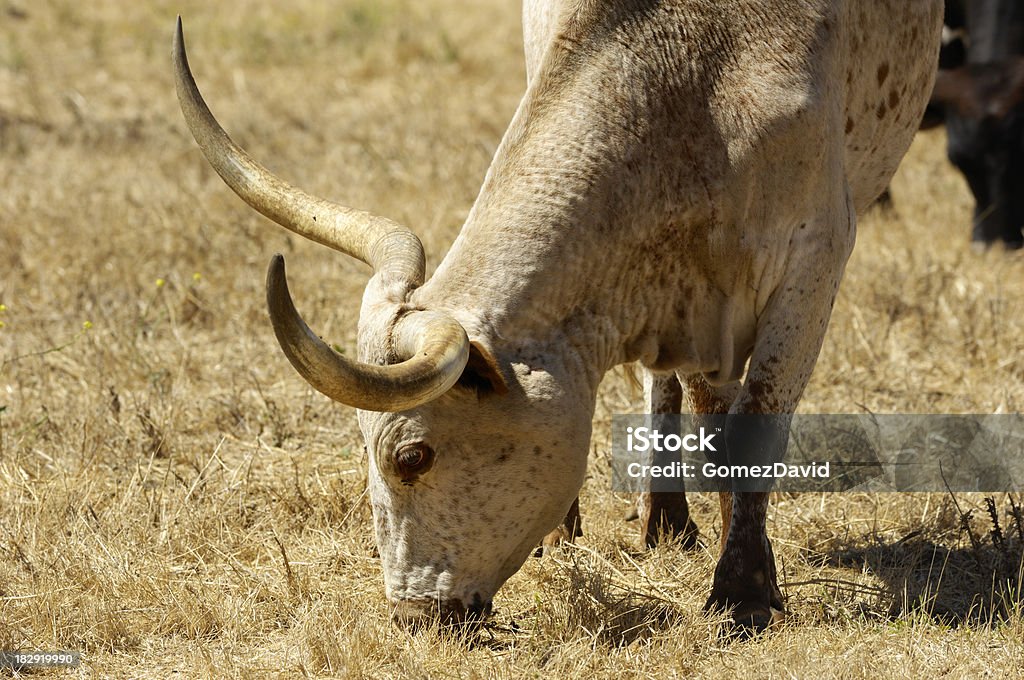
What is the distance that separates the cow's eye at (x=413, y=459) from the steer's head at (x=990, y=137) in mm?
5007

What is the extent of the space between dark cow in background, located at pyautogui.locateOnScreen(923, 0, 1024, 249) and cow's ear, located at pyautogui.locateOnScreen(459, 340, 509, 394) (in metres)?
4.90

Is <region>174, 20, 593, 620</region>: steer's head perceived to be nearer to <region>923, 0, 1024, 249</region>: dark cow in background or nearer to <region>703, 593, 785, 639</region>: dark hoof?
<region>703, 593, 785, 639</region>: dark hoof

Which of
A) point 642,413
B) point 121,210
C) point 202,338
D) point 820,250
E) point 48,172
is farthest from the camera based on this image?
point 48,172

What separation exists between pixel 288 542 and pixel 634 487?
4.22 feet

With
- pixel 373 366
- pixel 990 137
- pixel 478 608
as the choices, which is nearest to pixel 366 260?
pixel 373 366

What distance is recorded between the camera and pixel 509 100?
10906 millimetres

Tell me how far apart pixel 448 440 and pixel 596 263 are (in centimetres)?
59

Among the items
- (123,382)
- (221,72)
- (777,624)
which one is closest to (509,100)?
(221,72)

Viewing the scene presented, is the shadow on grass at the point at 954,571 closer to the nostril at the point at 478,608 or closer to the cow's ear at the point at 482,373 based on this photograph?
the nostril at the point at 478,608

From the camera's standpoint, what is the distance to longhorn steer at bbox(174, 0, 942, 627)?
345 centimetres

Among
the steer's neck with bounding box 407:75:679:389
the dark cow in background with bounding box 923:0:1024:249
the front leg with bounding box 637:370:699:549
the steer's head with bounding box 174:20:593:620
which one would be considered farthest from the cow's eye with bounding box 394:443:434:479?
the dark cow in background with bounding box 923:0:1024:249

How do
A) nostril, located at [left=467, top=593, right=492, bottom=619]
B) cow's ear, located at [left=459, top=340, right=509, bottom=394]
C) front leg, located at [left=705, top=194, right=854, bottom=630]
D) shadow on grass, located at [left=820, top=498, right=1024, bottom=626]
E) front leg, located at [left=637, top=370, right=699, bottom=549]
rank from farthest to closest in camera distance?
front leg, located at [left=637, top=370, right=699, bottom=549] → shadow on grass, located at [left=820, top=498, right=1024, bottom=626] → front leg, located at [left=705, top=194, right=854, bottom=630] → nostril, located at [left=467, top=593, right=492, bottom=619] → cow's ear, located at [left=459, top=340, right=509, bottom=394]

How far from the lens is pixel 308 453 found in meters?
5.23

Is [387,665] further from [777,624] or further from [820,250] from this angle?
[820,250]
